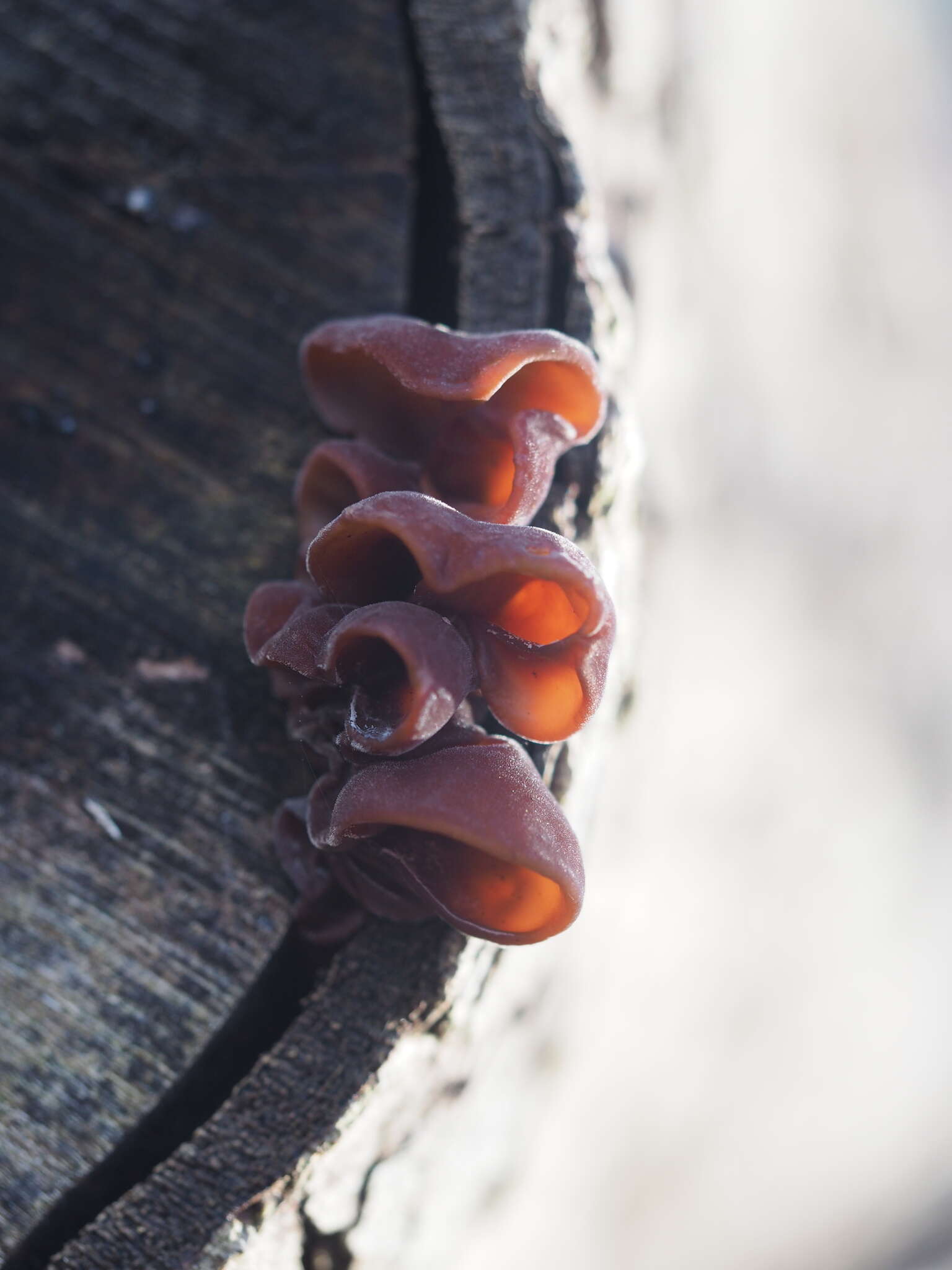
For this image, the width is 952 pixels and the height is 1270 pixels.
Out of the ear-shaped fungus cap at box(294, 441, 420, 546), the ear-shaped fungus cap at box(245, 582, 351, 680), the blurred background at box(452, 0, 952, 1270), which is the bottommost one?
the blurred background at box(452, 0, 952, 1270)

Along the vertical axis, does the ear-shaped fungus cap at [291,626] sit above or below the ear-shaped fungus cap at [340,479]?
below

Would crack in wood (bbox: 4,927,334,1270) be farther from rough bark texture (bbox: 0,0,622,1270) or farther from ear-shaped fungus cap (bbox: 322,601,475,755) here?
ear-shaped fungus cap (bbox: 322,601,475,755)

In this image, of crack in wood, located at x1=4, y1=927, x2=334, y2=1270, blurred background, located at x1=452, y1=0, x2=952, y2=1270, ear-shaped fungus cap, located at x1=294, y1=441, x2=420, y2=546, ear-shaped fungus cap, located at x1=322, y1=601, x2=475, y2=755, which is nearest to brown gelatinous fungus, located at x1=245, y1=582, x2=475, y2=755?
ear-shaped fungus cap, located at x1=322, y1=601, x2=475, y2=755

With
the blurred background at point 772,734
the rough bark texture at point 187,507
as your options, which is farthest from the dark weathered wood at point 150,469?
the blurred background at point 772,734

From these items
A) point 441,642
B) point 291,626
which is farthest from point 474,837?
point 291,626

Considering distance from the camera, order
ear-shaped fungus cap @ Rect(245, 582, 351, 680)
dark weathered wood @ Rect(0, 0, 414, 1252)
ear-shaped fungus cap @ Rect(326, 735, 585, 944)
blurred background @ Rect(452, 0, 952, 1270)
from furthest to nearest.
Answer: blurred background @ Rect(452, 0, 952, 1270)
dark weathered wood @ Rect(0, 0, 414, 1252)
ear-shaped fungus cap @ Rect(245, 582, 351, 680)
ear-shaped fungus cap @ Rect(326, 735, 585, 944)

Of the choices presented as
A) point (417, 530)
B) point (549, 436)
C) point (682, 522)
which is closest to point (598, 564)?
point (549, 436)

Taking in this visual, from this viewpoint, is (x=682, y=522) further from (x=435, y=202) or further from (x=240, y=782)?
(x=240, y=782)

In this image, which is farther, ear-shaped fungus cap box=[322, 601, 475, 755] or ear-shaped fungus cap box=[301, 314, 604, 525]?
ear-shaped fungus cap box=[301, 314, 604, 525]

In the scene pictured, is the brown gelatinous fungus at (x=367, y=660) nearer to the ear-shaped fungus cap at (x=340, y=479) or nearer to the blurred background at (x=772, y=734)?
the ear-shaped fungus cap at (x=340, y=479)
